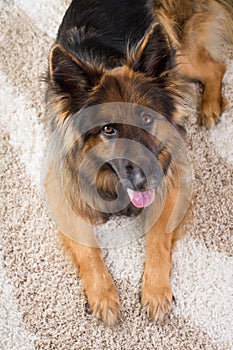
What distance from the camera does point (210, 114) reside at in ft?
9.05

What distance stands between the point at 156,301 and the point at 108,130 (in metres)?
0.78

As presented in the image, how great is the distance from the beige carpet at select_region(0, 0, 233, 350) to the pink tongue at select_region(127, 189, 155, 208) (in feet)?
1.05

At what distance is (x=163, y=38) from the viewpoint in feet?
6.05

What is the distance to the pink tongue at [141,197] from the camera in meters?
2.12

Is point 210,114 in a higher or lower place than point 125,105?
lower

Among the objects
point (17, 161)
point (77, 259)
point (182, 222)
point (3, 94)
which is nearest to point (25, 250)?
point (77, 259)

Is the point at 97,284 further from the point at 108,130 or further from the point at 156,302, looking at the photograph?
the point at 108,130

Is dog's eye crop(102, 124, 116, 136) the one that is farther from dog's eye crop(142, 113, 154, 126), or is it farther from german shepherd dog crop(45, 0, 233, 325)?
dog's eye crop(142, 113, 154, 126)

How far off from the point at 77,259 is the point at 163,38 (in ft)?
3.34

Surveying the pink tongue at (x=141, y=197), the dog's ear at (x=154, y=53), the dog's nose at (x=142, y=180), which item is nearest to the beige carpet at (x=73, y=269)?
the pink tongue at (x=141, y=197)

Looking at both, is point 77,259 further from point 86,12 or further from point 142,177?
point 86,12

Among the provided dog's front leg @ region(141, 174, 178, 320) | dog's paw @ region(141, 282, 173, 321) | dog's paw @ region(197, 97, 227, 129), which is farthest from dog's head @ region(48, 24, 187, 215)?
dog's paw @ region(197, 97, 227, 129)

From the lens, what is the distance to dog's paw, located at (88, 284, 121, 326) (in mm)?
2176

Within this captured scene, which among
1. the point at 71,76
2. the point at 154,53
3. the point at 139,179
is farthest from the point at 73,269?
the point at 154,53
